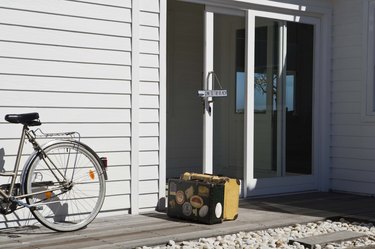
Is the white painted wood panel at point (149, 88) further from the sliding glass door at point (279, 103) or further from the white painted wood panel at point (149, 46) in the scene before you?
the sliding glass door at point (279, 103)

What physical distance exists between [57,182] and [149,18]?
1.64 metres

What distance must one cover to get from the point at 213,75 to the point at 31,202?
2254mm

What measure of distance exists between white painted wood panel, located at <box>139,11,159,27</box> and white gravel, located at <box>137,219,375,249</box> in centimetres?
193

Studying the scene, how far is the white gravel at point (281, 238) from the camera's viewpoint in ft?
12.7

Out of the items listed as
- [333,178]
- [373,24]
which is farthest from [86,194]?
[373,24]

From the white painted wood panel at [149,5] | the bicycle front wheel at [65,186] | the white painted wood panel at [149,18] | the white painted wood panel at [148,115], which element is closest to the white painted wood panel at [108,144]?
the bicycle front wheel at [65,186]

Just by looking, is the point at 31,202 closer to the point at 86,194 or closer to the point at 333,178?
the point at 86,194

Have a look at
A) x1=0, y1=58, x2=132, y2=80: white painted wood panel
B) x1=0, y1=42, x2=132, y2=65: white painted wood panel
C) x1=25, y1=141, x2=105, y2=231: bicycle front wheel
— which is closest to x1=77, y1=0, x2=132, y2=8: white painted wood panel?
x1=0, y1=42, x2=132, y2=65: white painted wood panel

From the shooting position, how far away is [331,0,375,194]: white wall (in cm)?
608

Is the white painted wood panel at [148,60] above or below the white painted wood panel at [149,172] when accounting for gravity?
above

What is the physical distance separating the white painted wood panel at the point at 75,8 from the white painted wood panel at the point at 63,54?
271mm

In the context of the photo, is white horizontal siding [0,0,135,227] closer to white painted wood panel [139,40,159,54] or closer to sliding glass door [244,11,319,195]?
white painted wood panel [139,40,159,54]

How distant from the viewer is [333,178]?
21.1 feet

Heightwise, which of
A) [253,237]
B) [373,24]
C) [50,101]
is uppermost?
[373,24]
